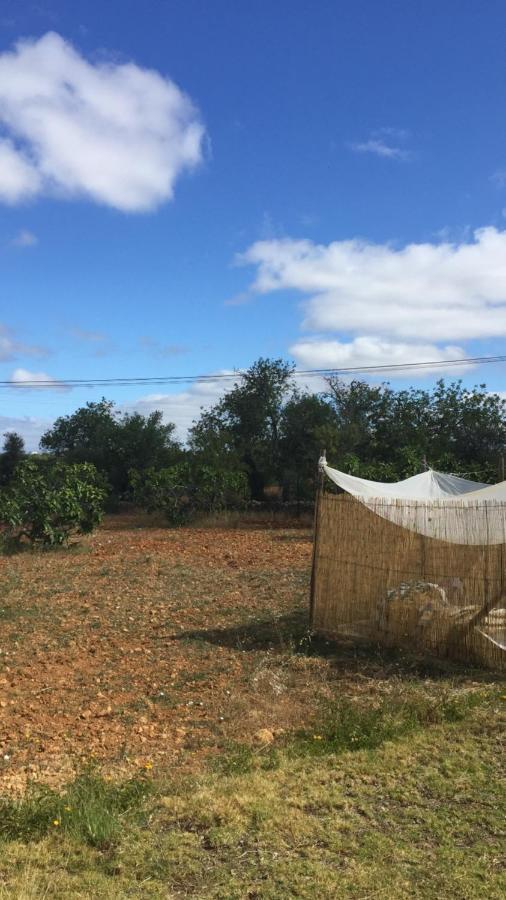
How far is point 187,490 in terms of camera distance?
65.1 ft

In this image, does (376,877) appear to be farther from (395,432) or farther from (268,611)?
(395,432)

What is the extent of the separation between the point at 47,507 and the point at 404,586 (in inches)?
369

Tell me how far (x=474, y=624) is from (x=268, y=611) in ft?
9.16

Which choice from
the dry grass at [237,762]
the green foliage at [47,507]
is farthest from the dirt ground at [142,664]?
the green foliage at [47,507]

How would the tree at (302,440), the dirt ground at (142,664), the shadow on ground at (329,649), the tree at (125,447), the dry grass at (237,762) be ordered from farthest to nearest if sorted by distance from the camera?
the tree at (125,447), the tree at (302,440), the shadow on ground at (329,649), the dirt ground at (142,664), the dry grass at (237,762)

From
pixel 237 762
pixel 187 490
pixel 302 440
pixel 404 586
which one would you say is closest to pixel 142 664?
pixel 237 762

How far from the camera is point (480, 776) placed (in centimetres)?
392

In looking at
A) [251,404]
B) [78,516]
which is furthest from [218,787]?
[251,404]

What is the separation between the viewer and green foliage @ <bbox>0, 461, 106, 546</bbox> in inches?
557

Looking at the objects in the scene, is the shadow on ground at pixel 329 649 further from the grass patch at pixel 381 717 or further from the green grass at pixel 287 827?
the green grass at pixel 287 827

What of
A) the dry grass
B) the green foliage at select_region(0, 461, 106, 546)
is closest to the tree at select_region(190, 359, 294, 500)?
the green foliage at select_region(0, 461, 106, 546)

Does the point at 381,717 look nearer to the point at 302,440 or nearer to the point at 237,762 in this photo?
the point at 237,762

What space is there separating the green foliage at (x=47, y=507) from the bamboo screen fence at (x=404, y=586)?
339 inches

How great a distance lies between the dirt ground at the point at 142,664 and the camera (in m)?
4.53
